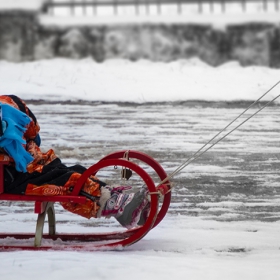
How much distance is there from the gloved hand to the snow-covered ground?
1.42ft

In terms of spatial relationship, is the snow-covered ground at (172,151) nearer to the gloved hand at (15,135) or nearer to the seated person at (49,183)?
the seated person at (49,183)

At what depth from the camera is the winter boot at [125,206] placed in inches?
134

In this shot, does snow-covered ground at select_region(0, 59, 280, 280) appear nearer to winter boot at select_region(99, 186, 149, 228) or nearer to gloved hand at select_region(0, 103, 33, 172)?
winter boot at select_region(99, 186, 149, 228)

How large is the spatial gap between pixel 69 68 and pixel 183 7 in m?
2.89

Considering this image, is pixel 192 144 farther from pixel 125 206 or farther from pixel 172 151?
pixel 125 206

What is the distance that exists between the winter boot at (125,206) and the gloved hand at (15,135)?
0.40 m

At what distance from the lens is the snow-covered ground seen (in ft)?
10.1

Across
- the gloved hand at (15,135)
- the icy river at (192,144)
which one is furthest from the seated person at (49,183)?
the icy river at (192,144)

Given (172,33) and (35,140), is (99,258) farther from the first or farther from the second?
(172,33)

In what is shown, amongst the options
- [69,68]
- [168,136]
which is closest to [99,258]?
[168,136]

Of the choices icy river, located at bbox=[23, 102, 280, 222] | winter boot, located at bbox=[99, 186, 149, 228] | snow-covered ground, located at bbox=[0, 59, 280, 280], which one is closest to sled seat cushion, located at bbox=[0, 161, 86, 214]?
winter boot, located at bbox=[99, 186, 149, 228]

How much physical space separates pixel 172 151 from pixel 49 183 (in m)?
3.40

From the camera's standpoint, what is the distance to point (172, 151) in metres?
6.71

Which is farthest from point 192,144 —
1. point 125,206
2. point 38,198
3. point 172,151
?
point 38,198
